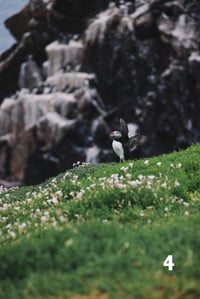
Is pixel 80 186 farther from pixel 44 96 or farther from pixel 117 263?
pixel 44 96

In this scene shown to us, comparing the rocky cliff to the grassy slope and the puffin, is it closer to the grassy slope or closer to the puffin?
the puffin

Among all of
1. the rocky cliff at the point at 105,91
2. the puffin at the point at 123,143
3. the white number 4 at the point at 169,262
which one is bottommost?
the rocky cliff at the point at 105,91

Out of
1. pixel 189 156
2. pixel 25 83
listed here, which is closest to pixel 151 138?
pixel 25 83

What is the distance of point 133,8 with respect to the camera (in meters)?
45.5

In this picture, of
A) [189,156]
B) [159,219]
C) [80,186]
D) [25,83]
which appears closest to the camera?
[159,219]

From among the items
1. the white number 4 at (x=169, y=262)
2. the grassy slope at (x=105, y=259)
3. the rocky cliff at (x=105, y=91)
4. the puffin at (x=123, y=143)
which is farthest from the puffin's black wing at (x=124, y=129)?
the rocky cliff at (x=105, y=91)

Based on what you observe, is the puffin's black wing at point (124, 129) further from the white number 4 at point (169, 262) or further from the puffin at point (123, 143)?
the white number 4 at point (169, 262)

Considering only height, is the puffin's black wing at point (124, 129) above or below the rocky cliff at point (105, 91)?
above

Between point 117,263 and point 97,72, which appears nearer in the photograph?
point 117,263

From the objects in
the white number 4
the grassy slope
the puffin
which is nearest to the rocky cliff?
the puffin

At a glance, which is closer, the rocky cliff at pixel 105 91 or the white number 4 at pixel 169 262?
the white number 4 at pixel 169 262

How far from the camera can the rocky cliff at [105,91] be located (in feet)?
139

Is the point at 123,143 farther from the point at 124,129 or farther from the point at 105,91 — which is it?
the point at 105,91

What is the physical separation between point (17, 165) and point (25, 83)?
7.87 metres
